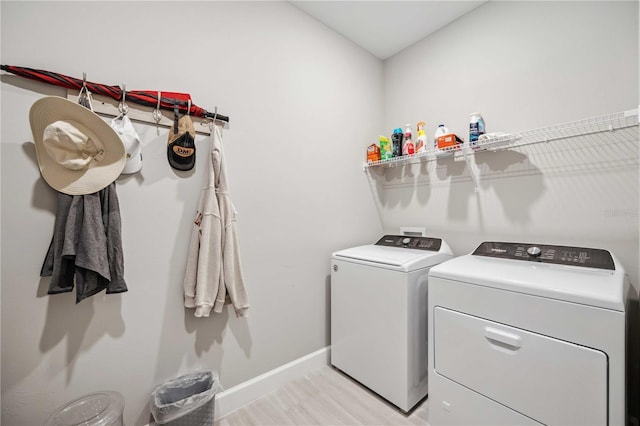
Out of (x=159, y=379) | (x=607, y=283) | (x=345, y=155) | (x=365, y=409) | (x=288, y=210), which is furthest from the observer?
(x=345, y=155)

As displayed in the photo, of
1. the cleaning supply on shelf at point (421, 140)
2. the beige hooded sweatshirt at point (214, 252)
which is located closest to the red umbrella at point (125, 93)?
the beige hooded sweatshirt at point (214, 252)

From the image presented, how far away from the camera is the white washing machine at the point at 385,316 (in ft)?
4.69

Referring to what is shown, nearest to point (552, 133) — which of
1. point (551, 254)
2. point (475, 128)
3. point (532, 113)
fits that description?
point (532, 113)

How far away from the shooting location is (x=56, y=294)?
1.03m

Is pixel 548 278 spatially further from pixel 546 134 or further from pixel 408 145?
pixel 408 145

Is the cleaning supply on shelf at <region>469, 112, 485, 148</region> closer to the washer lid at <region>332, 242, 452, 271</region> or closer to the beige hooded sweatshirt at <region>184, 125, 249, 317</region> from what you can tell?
the washer lid at <region>332, 242, 452, 271</region>

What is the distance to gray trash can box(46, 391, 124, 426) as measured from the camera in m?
1.00

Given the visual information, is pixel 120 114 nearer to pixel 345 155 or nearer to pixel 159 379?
pixel 159 379

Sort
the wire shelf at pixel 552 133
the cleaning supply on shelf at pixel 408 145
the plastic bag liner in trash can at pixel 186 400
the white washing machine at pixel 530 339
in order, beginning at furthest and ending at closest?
the cleaning supply on shelf at pixel 408 145 → the wire shelf at pixel 552 133 → the plastic bag liner in trash can at pixel 186 400 → the white washing machine at pixel 530 339

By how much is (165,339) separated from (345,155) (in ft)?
5.67

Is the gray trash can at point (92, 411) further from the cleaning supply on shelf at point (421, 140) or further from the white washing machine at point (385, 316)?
the cleaning supply on shelf at point (421, 140)

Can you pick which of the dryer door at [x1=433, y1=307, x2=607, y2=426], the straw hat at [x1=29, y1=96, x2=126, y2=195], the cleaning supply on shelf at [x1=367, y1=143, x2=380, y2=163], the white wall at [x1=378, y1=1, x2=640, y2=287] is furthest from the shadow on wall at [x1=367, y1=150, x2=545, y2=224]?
the straw hat at [x1=29, y1=96, x2=126, y2=195]

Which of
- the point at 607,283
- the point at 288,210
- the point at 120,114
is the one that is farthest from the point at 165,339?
the point at 607,283

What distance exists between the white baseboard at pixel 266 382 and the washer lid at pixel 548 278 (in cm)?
114
